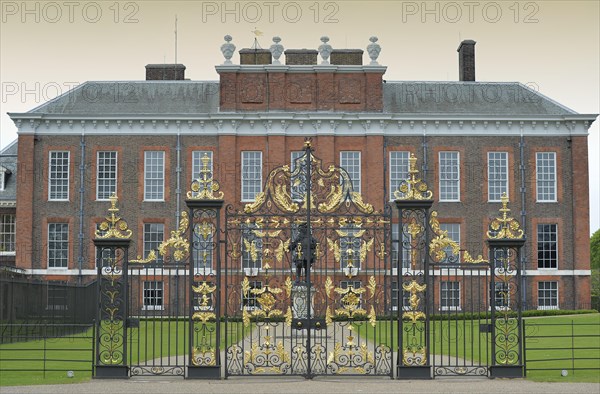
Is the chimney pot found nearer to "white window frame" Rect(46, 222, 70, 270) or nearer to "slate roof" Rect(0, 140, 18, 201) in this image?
"slate roof" Rect(0, 140, 18, 201)

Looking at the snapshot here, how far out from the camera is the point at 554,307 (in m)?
42.3

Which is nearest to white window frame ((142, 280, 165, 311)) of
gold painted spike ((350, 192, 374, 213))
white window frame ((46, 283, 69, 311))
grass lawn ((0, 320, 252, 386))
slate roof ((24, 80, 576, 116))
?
grass lawn ((0, 320, 252, 386))

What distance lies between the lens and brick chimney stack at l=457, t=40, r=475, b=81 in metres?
46.1

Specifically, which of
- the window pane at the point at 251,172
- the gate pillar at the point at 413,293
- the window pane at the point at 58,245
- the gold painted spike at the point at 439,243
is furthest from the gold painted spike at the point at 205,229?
the window pane at the point at 58,245

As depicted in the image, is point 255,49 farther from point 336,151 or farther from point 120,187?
point 120,187

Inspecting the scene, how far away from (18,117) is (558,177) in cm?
2511

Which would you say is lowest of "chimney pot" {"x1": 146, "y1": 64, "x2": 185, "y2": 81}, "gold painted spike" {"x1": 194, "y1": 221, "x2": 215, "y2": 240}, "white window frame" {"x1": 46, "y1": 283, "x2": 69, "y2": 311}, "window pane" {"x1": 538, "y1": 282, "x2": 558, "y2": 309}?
"window pane" {"x1": 538, "y1": 282, "x2": 558, "y2": 309}

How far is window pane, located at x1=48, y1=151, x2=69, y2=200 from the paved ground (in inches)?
1071

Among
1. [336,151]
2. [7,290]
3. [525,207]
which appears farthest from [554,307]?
[7,290]

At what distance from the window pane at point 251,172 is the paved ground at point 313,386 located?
25551 mm

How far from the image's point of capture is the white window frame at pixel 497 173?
42566mm

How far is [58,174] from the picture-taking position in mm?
42562

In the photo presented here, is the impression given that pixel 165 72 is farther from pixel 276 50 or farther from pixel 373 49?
pixel 373 49

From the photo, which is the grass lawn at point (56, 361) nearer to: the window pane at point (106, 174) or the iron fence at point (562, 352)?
the iron fence at point (562, 352)
